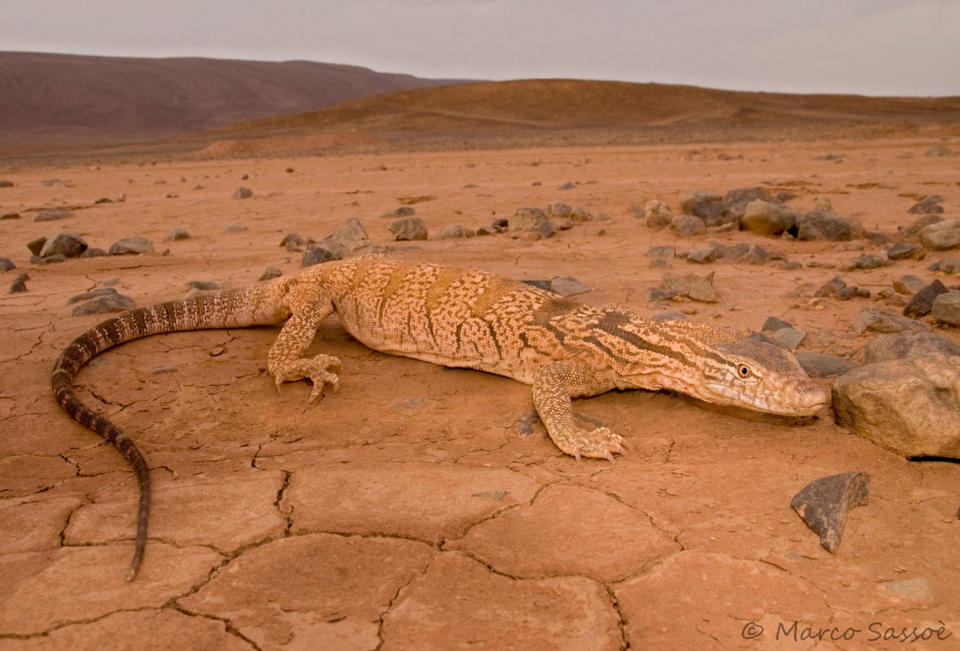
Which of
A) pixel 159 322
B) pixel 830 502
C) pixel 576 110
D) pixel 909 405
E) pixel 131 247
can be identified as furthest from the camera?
→ pixel 576 110

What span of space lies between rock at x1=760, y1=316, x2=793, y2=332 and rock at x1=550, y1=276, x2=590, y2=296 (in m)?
1.77

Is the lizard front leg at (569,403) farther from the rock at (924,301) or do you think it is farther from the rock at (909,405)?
the rock at (924,301)

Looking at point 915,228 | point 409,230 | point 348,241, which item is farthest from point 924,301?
point 348,241

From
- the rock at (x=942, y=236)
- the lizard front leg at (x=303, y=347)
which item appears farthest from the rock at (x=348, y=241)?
the rock at (x=942, y=236)

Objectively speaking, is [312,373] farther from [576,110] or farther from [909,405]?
[576,110]

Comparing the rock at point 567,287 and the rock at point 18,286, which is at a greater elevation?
the rock at point 567,287

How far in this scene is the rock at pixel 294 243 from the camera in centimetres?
941

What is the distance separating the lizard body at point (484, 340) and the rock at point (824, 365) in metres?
0.90

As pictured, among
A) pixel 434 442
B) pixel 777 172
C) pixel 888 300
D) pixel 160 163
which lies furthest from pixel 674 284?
pixel 160 163

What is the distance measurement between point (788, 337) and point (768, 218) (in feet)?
14.4

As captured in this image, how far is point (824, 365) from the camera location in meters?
4.80

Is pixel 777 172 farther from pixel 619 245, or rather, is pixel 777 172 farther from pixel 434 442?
pixel 434 442

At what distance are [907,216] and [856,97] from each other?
61.0 meters

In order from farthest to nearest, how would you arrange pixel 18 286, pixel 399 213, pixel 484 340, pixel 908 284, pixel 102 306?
1. pixel 399 213
2. pixel 18 286
3. pixel 908 284
4. pixel 102 306
5. pixel 484 340
